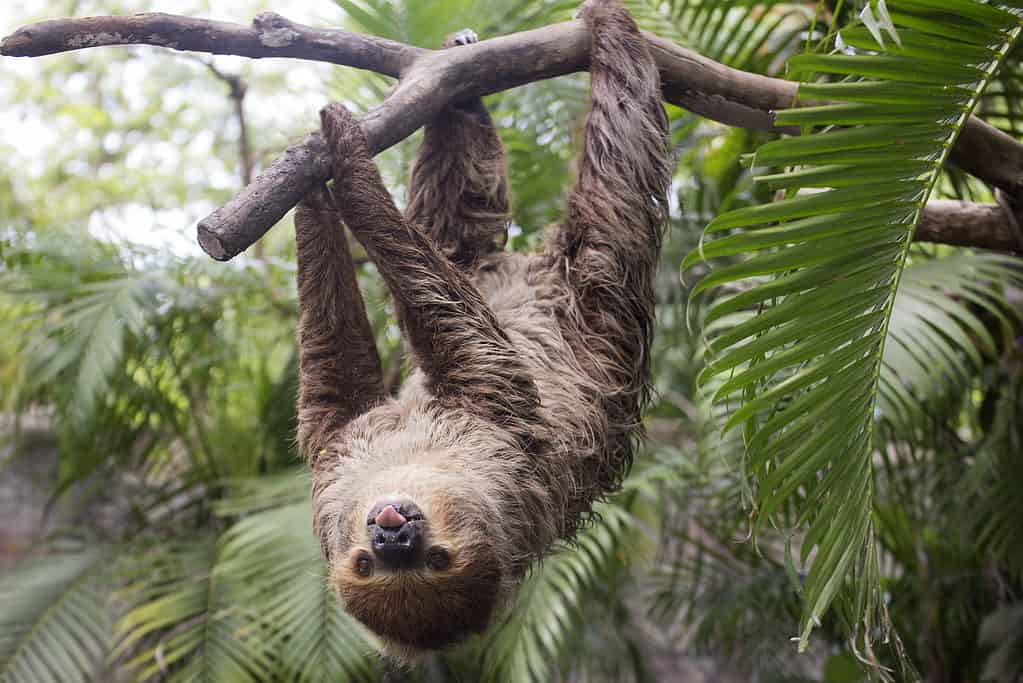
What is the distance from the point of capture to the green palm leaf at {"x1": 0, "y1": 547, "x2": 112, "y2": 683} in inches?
184

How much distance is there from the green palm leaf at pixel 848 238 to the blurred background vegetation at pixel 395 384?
1.60m

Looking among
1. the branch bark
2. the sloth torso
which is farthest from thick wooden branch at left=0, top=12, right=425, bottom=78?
the sloth torso

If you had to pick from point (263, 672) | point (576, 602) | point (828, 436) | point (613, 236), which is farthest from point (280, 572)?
point (828, 436)

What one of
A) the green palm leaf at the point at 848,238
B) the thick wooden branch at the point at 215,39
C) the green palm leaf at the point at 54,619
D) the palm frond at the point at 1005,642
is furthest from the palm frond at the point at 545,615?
the thick wooden branch at the point at 215,39

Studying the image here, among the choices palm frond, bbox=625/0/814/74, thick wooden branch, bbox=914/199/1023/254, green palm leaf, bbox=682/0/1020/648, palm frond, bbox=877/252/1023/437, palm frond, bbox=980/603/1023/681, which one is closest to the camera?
green palm leaf, bbox=682/0/1020/648

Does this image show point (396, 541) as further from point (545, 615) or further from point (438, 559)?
point (545, 615)

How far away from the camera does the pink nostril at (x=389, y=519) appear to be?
2.49 m

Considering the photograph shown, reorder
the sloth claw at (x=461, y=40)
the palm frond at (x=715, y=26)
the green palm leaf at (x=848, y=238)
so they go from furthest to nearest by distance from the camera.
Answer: the palm frond at (x=715, y=26)
the sloth claw at (x=461, y=40)
the green palm leaf at (x=848, y=238)

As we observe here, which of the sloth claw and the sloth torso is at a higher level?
the sloth claw

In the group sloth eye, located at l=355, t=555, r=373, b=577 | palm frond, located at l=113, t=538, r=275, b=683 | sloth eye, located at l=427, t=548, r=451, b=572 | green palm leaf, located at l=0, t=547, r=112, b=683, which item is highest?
sloth eye, located at l=427, t=548, r=451, b=572

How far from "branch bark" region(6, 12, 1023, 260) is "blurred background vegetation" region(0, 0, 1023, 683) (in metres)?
0.78

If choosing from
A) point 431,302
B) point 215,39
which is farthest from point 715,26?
point 215,39

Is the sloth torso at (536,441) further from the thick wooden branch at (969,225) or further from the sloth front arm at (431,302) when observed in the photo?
the thick wooden branch at (969,225)

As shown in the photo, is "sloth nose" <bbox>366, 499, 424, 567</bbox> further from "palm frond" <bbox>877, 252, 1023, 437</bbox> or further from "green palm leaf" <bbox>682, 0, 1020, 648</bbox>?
"palm frond" <bbox>877, 252, 1023, 437</bbox>
